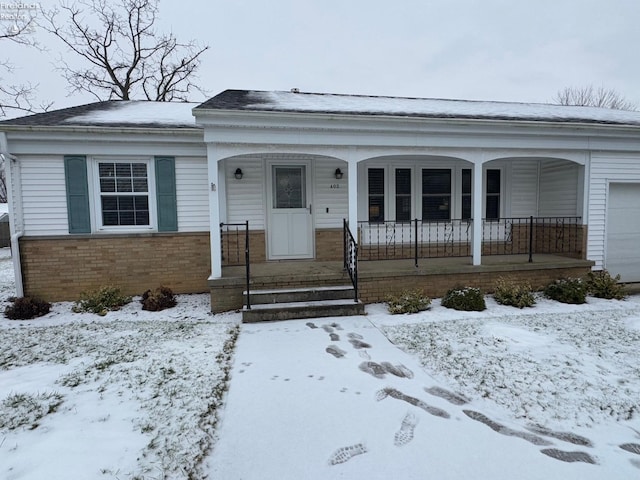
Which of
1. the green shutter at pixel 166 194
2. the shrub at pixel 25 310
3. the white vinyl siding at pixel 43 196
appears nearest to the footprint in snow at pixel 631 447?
the green shutter at pixel 166 194

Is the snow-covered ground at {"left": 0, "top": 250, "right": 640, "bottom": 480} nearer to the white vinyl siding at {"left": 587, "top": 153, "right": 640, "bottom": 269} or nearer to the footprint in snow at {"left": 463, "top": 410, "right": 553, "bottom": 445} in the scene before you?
the footprint in snow at {"left": 463, "top": 410, "right": 553, "bottom": 445}

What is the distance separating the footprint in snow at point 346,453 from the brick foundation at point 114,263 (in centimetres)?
552

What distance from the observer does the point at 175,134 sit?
679 centimetres

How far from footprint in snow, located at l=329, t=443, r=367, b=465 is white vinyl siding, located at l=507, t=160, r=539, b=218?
7928mm

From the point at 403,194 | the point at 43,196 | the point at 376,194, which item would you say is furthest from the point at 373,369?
the point at 43,196

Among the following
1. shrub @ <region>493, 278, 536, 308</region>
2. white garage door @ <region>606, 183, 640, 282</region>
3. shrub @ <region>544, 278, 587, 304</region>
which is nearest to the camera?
shrub @ <region>493, 278, 536, 308</region>

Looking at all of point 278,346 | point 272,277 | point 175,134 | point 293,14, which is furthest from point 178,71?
point 278,346

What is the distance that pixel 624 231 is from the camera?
25.7 ft

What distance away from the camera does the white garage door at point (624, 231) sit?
25.3 ft

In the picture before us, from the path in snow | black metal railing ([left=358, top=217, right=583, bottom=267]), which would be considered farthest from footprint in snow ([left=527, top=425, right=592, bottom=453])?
black metal railing ([left=358, top=217, right=583, bottom=267])

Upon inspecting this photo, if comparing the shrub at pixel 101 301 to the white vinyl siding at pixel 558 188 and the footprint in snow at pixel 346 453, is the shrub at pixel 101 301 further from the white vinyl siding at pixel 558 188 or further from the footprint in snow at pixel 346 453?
the white vinyl siding at pixel 558 188

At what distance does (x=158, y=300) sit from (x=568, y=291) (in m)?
7.66

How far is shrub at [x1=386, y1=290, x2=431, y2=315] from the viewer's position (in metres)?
5.82

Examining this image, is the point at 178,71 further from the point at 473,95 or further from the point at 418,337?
the point at 473,95
